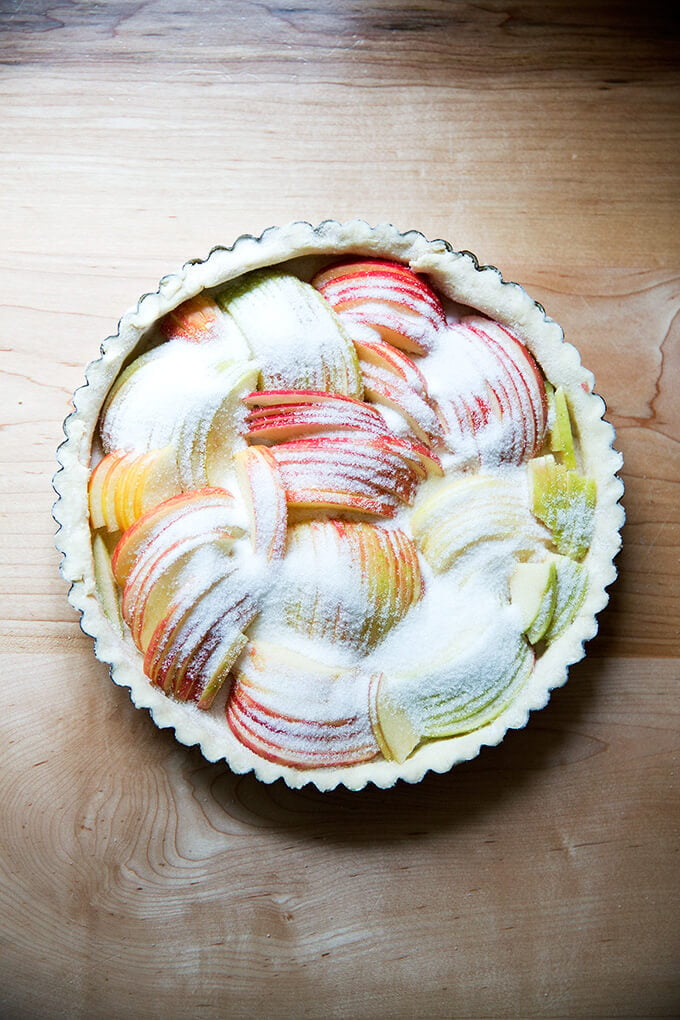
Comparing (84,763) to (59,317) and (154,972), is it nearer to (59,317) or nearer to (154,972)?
(154,972)

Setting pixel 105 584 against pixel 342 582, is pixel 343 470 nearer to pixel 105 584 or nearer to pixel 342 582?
pixel 342 582

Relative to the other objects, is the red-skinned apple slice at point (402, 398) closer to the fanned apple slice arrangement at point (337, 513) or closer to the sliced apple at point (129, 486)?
the fanned apple slice arrangement at point (337, 513)

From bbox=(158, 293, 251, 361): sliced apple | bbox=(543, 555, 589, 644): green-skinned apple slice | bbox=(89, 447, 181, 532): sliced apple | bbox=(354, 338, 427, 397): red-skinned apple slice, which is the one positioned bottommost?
bbox=(543, 555, 589, 644): green-skinned apple slice

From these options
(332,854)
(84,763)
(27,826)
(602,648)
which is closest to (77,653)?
(84,763)

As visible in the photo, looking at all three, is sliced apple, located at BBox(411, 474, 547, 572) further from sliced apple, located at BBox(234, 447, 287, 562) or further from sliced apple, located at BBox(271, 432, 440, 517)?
sliced apple, located at BBox(234, 447, 287, 562)

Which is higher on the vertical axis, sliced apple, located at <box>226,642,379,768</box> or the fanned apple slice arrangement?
the fanned apple slice arrangement

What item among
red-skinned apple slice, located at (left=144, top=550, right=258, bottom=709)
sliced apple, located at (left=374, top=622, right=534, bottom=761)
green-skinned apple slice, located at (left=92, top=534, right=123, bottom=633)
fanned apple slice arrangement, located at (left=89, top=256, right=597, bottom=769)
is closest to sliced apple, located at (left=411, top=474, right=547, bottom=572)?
fanned apple slice arrangement, located at (left=89, top=256, right=597, bottom=769)

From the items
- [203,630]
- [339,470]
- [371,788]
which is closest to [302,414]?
[339,470]

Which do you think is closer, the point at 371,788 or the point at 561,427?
the point at 561,427
